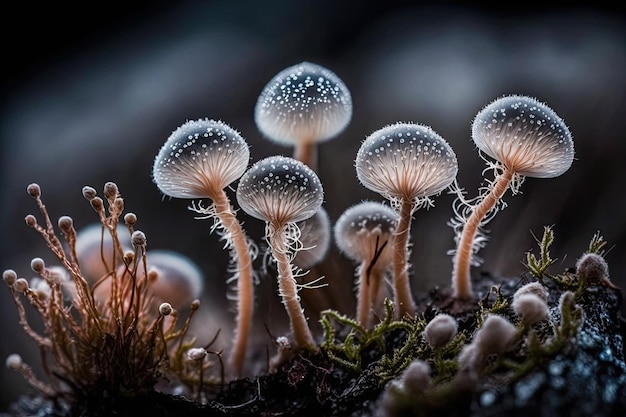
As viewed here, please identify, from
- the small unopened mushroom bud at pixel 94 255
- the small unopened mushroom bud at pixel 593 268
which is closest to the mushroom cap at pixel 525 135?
the small unopened mushroom bud at pixel 593 268

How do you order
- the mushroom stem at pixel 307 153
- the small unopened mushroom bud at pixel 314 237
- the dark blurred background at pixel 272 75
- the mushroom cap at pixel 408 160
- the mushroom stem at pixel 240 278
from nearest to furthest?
the mushroom cap at pixel 408 160 → the mushroom stem at pixel 240 278 → the small unopened mushroom bud at pixel 314 237 → the mushroom stem at pixel 307 153 → the dark blurred background at pixel 272 75

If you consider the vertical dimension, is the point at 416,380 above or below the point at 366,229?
below

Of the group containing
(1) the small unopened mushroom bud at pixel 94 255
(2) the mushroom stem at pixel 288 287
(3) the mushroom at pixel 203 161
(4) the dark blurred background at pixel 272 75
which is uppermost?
(4) the dark blurred background at pixel 272 75

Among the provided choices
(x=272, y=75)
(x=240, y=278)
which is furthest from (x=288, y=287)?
(x=272, y=75)

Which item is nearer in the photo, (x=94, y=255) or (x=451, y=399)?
(x=451, y=399)

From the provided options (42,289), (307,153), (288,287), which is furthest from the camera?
(307,153)

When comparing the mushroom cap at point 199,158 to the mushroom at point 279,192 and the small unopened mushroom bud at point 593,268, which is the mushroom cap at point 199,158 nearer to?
the mushroom at point 279,192

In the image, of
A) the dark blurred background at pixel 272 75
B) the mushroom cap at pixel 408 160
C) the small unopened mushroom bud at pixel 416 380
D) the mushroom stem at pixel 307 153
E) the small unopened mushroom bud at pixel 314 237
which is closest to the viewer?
the small unopened mushroom bud at pixel 416 380

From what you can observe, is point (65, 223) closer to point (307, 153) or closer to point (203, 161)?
point (203, 161)

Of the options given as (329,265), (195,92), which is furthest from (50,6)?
(329,265)
